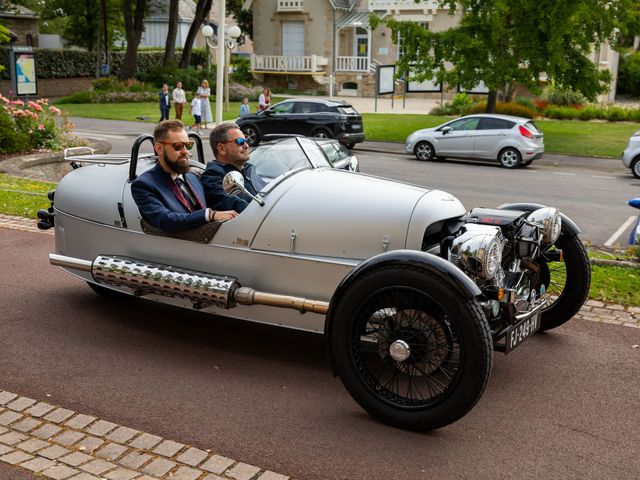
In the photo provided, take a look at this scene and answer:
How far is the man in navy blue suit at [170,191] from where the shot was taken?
5.74 meters

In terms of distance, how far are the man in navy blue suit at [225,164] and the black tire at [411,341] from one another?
67.2 inches

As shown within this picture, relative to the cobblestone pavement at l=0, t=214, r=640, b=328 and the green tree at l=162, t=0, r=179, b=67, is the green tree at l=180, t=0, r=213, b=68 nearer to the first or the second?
the green tree at l=162, t=0, r=179, b=67

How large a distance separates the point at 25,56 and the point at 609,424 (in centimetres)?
2378

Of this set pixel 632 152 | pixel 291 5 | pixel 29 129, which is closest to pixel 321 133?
pixel 29 129

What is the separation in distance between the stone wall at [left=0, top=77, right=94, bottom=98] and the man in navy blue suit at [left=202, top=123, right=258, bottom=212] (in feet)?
148

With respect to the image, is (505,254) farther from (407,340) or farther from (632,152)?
(632,152)

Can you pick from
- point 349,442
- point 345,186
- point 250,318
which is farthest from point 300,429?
point 345,186

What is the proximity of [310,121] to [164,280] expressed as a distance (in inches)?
782

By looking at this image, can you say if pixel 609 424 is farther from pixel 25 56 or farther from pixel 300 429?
pixel 25 56

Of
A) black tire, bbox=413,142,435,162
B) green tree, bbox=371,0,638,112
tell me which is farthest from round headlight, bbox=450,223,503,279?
green tree, bbox=371,0,638,112

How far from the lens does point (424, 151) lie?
23.2 meters

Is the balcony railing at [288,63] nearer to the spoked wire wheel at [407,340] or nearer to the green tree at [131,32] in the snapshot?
the green tree at [131,32]

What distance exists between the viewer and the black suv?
2458cm

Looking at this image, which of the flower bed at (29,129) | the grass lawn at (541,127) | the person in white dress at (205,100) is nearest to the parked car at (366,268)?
the flower bed at (29,129)
